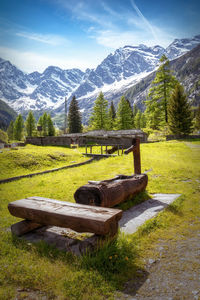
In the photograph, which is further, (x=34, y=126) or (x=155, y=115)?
(x=34, y=126)

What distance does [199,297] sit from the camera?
8.70 feet

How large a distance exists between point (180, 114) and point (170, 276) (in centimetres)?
3550

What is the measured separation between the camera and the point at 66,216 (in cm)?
368

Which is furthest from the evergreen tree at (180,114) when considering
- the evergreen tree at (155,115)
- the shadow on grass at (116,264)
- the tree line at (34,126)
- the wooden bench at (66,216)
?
the tree line at (34,126)

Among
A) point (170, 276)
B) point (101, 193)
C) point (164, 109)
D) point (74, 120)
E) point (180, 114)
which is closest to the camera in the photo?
point (170, 276)

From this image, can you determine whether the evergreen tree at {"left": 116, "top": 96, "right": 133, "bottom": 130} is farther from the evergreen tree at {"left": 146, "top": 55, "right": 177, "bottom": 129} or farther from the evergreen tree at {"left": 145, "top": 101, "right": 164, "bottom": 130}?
the evergreen tree at {"left": 146, "top": 55, "right": 177, "bottom": 129}

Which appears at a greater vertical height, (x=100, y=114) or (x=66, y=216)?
(x=100, y=114)

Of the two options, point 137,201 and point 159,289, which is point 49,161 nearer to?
point 137,201

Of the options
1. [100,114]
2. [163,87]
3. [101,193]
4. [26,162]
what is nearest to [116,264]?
[101,193]

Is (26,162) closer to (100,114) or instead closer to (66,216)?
(66,216)

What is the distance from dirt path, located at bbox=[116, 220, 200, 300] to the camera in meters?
Answer: 2.73

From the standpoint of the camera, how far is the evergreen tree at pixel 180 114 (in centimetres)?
3509

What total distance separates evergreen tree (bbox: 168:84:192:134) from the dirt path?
34222 millimetres

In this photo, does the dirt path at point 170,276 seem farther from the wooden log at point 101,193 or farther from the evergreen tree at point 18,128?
the evergreen tree at point 18,128
